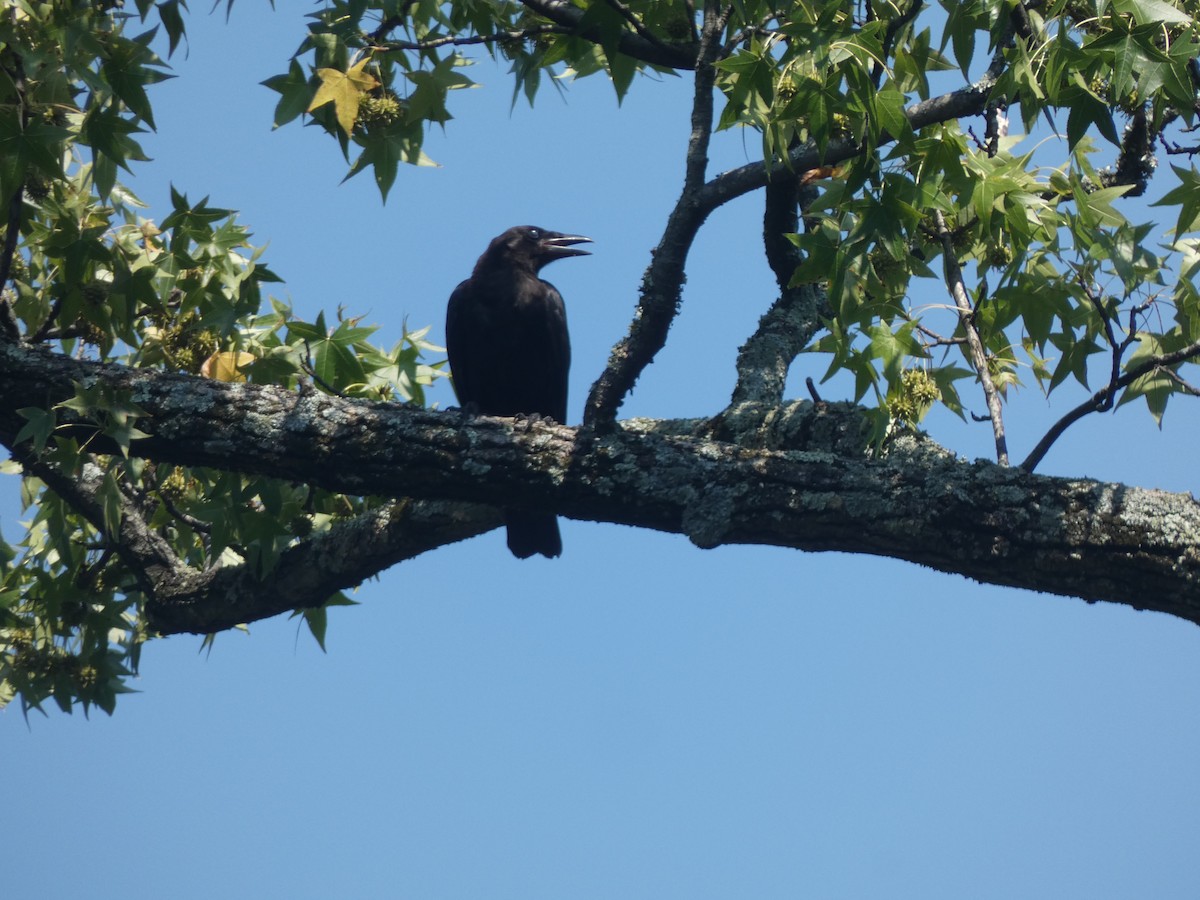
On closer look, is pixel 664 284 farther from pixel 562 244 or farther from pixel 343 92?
pixel 562 244

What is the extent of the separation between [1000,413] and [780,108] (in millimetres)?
1040

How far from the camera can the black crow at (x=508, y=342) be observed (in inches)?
232

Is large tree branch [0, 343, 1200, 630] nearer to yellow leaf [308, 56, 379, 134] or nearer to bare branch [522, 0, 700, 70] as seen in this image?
yellow leaf [308, 56, 379, 134]

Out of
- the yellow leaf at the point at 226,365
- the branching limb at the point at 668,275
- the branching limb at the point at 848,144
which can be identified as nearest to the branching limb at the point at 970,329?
the branching limb at the point at 848,144

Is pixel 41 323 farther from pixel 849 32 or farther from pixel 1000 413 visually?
pixel 1000 413

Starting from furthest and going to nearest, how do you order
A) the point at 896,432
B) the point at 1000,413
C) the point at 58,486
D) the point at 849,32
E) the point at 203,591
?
the point at 203,591 → the point at 58,486 → the point at 896,432 → the point at 1000,413 → the point at 849,32

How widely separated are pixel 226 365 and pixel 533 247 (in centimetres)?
281

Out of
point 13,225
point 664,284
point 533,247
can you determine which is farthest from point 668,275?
point 533,247

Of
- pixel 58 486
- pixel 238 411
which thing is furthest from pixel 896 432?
pixel 58 486

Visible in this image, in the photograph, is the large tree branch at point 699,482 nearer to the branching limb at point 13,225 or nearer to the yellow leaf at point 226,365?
the branching limb at point 13,225

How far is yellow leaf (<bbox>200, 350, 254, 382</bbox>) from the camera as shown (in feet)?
12.7

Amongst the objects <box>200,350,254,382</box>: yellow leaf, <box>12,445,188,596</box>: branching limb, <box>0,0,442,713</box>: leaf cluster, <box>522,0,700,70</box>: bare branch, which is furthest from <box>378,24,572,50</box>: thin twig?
<box>12,445,188,596</box>: branching limb

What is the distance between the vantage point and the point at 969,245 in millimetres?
3377

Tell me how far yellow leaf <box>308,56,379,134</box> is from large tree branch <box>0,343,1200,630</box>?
80cm
